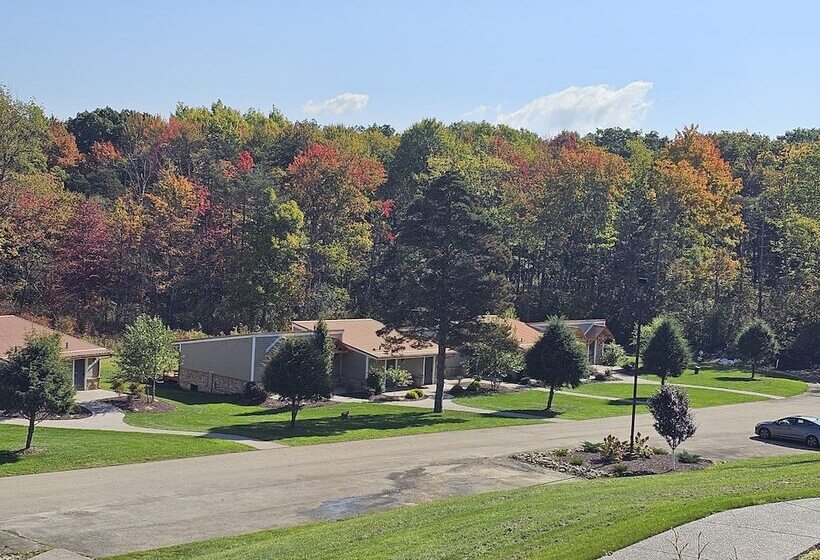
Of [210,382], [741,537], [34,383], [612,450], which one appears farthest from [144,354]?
[741,537]

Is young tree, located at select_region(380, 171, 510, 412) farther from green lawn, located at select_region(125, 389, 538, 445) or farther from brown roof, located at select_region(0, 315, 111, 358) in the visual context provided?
brown roof, located at select_region(0, 315, 111, 358)

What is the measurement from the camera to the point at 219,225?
73750mm

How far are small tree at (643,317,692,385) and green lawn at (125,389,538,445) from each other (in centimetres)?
1322

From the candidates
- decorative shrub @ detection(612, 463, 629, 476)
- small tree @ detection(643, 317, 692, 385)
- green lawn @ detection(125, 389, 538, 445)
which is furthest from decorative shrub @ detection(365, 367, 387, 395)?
decorative shrub @ detection(612, 463, 629, 476)

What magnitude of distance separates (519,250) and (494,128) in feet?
137

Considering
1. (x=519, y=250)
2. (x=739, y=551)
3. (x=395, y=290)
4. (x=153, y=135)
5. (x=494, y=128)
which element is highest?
(x=494, y=128)

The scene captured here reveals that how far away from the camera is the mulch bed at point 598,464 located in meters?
28.1

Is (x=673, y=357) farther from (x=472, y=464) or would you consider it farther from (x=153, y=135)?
(x=153, y=135)

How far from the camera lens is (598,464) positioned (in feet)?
97.1

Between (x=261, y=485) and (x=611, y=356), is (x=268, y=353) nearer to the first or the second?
(x=261, y=485)

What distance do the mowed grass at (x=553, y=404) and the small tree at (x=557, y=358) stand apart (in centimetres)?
119

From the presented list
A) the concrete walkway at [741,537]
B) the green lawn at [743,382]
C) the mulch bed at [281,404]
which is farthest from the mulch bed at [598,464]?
the green lawn at [743,382]

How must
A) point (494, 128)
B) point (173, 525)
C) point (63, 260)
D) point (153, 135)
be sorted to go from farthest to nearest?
point (494, 128) < point (153, 135) < point (63, 260) < point (173, 525)

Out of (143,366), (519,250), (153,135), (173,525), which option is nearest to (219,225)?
(153,135)
